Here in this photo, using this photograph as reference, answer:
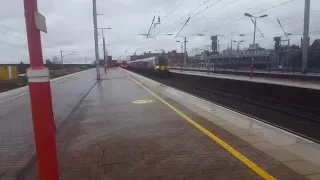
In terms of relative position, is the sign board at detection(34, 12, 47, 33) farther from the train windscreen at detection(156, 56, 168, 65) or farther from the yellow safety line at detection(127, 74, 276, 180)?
the train windscreen at detection(156, 56, 168, 65)

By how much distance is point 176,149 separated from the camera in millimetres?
7527

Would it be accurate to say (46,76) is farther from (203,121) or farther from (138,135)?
(203,121)

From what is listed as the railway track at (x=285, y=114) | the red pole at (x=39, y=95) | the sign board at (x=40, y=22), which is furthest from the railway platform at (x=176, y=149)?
the sign board at (x=40, y=22)

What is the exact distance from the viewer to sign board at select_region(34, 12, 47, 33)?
3328 mm

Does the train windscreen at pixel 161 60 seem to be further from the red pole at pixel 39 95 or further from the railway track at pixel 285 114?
the red pole at pixel 39 95

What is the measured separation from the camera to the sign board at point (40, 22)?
3.33m

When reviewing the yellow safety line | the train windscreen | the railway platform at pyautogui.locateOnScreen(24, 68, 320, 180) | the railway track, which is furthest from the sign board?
the train windscreen

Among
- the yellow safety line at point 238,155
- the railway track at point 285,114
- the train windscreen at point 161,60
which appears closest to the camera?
the yellow safety line at point 238,155

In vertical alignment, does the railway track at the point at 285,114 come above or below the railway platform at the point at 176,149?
below

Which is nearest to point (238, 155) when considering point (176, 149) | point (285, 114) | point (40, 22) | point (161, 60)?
point (176, 149)

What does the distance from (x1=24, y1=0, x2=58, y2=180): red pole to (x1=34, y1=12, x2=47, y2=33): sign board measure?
0.9 inches

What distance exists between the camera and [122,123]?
11.1 meters

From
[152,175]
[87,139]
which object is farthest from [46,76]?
[87,139]

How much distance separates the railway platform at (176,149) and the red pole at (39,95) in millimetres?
2459
